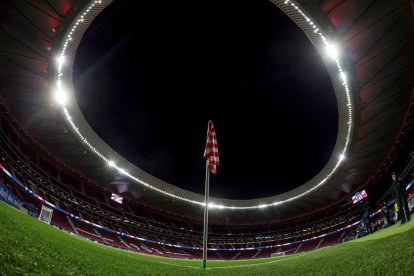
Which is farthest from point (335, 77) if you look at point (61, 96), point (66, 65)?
point (61, 96)

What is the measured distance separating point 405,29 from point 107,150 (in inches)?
1204

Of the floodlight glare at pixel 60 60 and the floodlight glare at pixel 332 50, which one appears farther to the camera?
the floodlight glare at pixel 60 60

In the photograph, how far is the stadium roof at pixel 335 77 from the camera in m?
19.3

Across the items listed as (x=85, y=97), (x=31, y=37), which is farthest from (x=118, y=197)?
(x=31, y=37)

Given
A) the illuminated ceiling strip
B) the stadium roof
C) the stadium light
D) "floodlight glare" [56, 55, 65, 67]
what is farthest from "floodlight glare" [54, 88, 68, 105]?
the stadium light

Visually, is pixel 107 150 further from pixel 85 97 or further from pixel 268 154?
pixel 268 154

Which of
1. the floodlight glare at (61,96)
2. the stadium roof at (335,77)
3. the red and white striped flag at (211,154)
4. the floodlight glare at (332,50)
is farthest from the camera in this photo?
the floodlight glare at (61,96)

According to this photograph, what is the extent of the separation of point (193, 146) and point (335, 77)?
2651cm

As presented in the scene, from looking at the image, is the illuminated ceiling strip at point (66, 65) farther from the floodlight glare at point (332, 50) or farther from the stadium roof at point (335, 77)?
the stadium roof at point (335, 77)

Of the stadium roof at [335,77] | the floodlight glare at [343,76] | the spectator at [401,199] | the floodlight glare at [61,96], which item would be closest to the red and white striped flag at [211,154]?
the spectator at [401,199]

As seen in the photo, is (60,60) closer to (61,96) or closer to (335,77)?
(61,96)

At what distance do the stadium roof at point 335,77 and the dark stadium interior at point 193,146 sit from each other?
0.10m

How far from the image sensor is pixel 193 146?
149 feet

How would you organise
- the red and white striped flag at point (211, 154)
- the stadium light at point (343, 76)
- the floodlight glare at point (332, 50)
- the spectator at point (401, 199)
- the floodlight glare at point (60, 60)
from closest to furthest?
the red and white striped flag at point (211, 154), the spectator at point (401, 199), the floodlight glare at point (332, 50), the stadium light at point (343, 76), the floodlight glare at point (60, 60)
